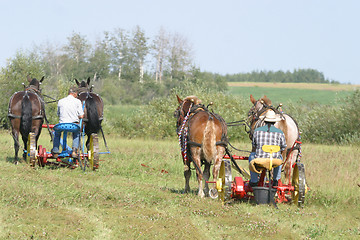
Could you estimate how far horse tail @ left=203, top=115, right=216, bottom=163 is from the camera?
10930 mm

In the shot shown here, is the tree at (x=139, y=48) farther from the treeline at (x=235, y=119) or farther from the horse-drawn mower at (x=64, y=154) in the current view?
the horse-drawn mower at (x=64, y=154)

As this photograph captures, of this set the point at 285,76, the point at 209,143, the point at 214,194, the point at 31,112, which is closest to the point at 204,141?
the point at 209,143

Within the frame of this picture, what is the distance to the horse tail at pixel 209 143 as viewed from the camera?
35.9 ft

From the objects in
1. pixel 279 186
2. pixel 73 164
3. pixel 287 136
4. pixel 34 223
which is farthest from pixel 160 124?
pixel 34 223

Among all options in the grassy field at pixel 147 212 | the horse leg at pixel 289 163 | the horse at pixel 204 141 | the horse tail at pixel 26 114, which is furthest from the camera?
the horse tail at pixel 26 114

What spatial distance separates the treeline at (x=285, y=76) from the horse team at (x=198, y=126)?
110206 mm

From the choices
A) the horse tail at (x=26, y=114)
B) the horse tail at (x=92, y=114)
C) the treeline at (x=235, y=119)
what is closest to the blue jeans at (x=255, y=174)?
the horse tail at (x=92, y=114)

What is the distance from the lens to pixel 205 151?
11.0 m

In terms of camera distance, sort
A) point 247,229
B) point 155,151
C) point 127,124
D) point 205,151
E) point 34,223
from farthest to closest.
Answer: point 127,124
point 155,151
point 205,151
point 247,229
point 34,223

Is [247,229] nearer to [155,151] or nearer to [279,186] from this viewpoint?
[279,186]

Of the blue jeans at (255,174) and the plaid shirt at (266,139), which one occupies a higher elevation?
the plaid shirt at (266,139)

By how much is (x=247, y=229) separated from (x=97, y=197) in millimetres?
3196

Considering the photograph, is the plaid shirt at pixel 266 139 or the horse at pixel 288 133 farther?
the horse at pixel 288 133

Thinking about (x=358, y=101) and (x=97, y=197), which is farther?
(x=358, y=101)
